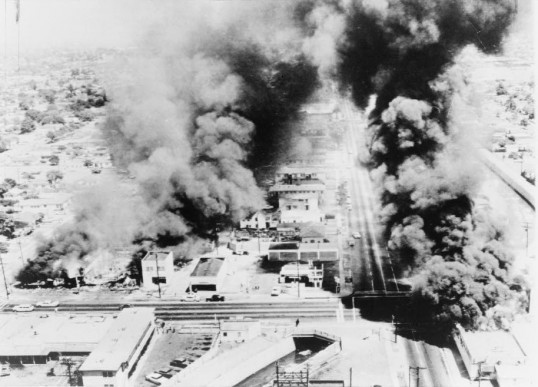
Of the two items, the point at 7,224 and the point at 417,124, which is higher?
the point at 7,224

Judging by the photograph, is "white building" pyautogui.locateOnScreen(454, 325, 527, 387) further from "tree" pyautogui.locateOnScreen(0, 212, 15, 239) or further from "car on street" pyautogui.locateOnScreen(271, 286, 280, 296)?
"tree" pyautogui.locateOnScreen(0, 212, 15, 239)

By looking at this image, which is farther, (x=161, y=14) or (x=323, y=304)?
(x=161, y=14)

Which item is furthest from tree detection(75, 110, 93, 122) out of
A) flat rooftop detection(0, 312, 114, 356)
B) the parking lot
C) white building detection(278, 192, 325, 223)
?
the parking lot

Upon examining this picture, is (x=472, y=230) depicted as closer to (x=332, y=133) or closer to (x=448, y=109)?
(x=448, y=109)

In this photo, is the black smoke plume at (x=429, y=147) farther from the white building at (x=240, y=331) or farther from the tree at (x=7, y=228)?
the tree at (x=7, y=228)

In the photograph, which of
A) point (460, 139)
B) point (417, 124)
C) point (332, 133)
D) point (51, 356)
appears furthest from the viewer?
point (332, 133)

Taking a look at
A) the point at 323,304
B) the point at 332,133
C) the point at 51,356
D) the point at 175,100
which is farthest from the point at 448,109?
the point at 332,133

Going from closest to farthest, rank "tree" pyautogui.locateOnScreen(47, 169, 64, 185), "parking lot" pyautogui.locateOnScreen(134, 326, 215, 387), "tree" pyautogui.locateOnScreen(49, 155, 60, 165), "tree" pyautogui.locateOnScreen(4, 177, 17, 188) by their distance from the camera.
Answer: "parking lot" pyautogui.locateOnScreen(134, 326, 215, 387) < "tree" pyautogui.locateOnScreen(4, 177, 17, 188) < "tree" pyautogui.locateOnScreen(47, 169, 64, 185) < "tree" pyautogui.locateOnScreen(49, 155, 60, 165)

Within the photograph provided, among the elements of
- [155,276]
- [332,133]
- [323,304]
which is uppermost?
[332,133]
